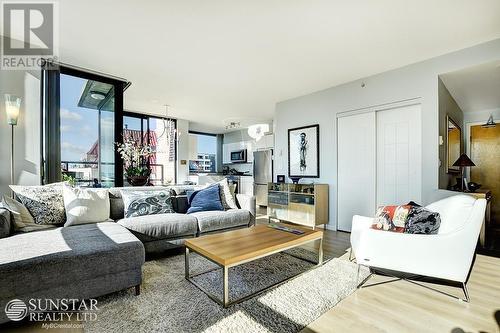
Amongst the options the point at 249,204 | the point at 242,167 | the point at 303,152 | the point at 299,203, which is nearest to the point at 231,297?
the point at 249,204

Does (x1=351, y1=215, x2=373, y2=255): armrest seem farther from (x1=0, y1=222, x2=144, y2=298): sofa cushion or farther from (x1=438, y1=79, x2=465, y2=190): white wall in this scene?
(x1=0, y1=222, x2=144, y2=298): sofa cushion

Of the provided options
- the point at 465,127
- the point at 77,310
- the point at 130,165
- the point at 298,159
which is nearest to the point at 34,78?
the point at 130,165

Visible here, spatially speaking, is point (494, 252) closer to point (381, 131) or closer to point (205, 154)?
point (381, 131)

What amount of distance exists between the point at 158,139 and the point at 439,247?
22.4ft

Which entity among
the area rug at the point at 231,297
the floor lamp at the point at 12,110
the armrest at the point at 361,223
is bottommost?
the area rug at the point at 231,297

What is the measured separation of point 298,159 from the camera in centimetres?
507

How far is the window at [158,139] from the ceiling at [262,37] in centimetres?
261

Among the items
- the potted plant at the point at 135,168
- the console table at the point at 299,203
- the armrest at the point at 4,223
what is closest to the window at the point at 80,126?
the potted plant at the point at 135,168

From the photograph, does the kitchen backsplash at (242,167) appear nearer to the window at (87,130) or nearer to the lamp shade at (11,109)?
the window at (87,130)

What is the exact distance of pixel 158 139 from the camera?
23.3ft

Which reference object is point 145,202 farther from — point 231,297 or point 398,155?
point 398,155

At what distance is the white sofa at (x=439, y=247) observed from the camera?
1835mm

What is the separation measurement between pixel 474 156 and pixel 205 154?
Result: 7475 mm

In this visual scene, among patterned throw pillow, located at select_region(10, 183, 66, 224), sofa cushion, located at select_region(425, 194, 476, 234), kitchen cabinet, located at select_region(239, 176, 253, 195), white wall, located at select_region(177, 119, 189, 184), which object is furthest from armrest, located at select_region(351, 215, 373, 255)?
white wall, located at select_region(177, 119, 189, 184)
